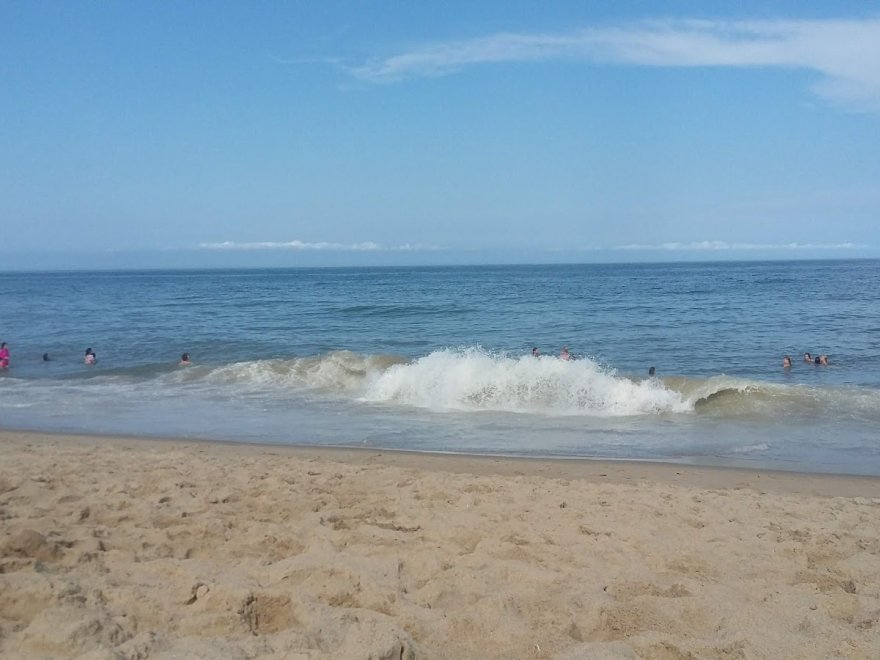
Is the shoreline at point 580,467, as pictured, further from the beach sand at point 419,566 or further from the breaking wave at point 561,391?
the breaking wave at point 561,391

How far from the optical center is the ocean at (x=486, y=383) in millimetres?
11570

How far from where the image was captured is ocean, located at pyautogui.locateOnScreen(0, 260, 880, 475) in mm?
11570

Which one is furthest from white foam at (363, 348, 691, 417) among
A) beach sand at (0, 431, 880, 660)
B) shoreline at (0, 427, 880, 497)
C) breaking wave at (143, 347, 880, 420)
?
beach sand at (0, 431, 880, 660)

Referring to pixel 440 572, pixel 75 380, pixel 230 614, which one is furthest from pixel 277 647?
pixel 75 380

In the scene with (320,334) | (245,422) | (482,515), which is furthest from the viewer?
(320,334)

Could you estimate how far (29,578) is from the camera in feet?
13.8

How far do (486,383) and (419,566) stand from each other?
10.3 metres

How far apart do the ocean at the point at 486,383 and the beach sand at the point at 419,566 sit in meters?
3.22

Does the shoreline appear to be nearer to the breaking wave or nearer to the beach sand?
the beach sand

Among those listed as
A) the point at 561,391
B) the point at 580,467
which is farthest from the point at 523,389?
the point at 580,467

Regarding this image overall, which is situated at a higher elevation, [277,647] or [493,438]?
[277,647]

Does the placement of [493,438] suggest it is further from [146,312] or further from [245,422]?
[146,312]

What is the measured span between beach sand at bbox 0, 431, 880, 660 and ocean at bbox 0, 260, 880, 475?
322 cm

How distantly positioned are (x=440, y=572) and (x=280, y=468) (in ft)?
13.0
